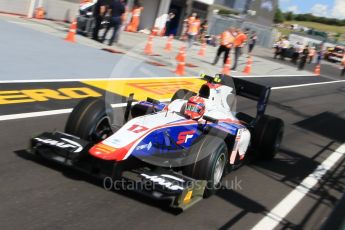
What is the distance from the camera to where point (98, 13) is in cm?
1991

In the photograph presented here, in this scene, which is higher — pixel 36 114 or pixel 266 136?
pixel 266 136

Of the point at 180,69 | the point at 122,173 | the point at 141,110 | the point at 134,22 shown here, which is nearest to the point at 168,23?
the point at 134,22

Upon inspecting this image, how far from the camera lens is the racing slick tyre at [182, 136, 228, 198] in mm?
5973

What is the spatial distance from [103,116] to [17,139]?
1405mm

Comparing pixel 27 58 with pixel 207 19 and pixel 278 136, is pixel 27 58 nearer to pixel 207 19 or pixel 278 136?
pixel 278 136

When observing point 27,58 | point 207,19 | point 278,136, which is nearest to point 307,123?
point 278,136

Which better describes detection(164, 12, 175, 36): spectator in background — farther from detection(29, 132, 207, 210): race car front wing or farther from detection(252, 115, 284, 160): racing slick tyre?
detection(29, 132, 207, 210): race car front wing

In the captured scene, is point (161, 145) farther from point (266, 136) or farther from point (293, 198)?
point (266, 136)

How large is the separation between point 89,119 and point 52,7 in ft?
60.6

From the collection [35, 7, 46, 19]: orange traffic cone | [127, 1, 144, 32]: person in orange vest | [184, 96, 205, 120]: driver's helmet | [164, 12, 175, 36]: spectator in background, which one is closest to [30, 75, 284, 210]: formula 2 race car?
[184, 96, 205, 120]: driver's helmet

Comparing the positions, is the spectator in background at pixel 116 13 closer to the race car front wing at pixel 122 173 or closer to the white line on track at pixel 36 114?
the white line on track at pixel 36 114

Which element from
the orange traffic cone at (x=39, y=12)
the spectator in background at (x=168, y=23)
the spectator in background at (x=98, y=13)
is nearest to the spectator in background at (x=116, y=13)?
the spectator in background at (x=98, y=13)

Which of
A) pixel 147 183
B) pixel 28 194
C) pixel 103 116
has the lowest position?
pixel 28 194

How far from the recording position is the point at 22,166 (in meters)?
5.95
